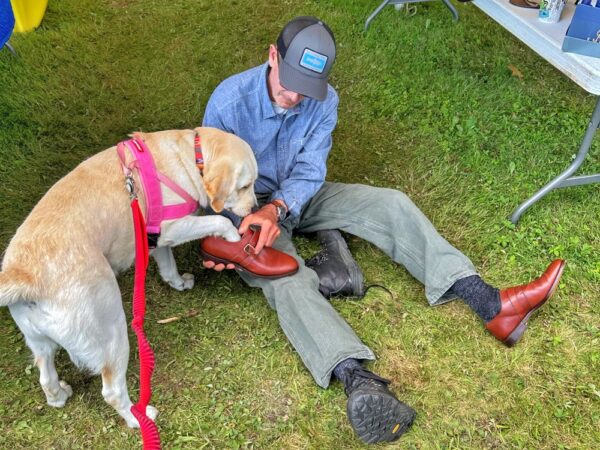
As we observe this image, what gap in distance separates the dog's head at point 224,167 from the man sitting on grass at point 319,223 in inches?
9.6

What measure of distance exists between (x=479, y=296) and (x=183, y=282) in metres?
1.72

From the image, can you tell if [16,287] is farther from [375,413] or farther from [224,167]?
[375,413]

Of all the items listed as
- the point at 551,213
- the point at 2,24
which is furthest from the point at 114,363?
the point at 551,213

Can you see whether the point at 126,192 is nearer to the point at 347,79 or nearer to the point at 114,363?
the point at 114,363

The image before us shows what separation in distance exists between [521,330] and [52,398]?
247cm

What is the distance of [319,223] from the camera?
3.84 meters

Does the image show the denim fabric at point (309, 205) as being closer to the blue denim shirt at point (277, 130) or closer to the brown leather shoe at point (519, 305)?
the blue denim shirt at point (277, 130)

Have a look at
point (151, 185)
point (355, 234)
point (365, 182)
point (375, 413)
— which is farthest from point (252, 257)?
point (365, 182)

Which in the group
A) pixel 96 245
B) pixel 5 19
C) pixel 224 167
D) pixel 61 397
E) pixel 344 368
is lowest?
pixel 61 397

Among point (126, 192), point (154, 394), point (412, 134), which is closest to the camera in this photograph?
point (126, 192)

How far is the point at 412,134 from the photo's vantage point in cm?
499

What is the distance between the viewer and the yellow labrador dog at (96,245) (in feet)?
7.89

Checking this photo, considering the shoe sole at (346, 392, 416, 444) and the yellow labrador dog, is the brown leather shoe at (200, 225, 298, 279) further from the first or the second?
the shoe sole at (346, 392, 416, 444)

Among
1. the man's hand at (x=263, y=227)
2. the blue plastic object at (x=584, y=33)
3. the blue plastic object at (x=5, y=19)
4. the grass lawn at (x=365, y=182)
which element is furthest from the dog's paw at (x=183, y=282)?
the blue plastic object at (x=584, y=33)
